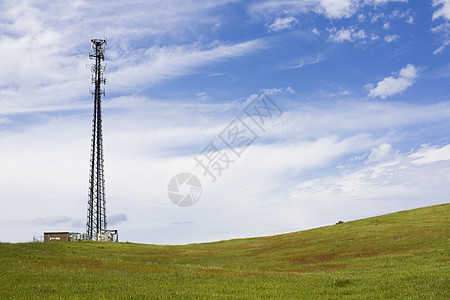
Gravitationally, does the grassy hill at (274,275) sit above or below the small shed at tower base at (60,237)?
below

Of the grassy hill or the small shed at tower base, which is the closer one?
the grassy hill

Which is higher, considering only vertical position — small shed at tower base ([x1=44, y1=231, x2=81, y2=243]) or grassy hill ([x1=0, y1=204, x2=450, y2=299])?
small shed at tower base ([x1=44, y1=231, x2=81, y2=243])

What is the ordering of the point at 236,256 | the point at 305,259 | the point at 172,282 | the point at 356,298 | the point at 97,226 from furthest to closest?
1. the point at 97,226
2. the point at 236,256
3. the point at 305,259
4. the point at 172,282
5. the point at 356,298

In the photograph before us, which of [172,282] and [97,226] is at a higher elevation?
[97,226]

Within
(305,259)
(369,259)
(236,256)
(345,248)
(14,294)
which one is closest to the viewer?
(14,294)

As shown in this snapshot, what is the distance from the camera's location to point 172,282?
31.4 m

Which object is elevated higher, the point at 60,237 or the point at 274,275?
the point at 60,237

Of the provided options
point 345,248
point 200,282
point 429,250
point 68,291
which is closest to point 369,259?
point 429,250

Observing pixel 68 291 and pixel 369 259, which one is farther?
pixel 369 259

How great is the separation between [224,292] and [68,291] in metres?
9.89

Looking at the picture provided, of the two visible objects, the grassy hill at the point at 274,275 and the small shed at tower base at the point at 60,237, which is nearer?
the grassy hill at the point at 274,275

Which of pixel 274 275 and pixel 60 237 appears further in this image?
pixel 60 237

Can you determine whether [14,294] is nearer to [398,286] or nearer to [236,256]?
[398,286]

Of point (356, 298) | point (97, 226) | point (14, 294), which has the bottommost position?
point (356, 298)
